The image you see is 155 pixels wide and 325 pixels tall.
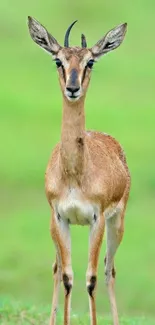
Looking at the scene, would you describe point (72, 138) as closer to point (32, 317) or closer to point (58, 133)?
point (32, 317)

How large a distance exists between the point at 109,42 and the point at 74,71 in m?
0.76

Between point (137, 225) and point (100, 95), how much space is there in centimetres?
816

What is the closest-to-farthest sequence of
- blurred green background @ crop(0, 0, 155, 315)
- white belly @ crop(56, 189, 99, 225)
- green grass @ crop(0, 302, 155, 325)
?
white belly @ crop(56, 189, 99, 225) → green grass @ crop(0, 302, 155, 325) → blurred green background @ crop(0, 0, 155, 315)

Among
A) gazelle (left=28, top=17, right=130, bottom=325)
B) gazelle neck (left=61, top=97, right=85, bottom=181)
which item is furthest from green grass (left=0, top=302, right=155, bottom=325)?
gazelle neck (left=61, top=97, right=85, bottom=181)

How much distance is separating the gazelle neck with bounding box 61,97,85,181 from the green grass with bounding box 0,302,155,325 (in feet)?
4.81

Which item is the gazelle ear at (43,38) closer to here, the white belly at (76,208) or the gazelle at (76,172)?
the gazelle at (76,172)

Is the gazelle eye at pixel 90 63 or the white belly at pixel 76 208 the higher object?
the gazelle eye at pixel 90 63

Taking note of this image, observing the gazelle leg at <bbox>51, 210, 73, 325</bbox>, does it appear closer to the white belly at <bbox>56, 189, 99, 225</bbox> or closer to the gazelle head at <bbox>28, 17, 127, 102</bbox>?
the white belly at <bbox>56, 189, 99, 225</bbox>

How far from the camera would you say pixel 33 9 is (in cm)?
3225

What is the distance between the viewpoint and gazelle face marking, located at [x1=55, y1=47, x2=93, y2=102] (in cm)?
1027

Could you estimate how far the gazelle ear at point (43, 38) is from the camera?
10.8m

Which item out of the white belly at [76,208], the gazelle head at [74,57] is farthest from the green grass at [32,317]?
the gazelle head at [74,57]

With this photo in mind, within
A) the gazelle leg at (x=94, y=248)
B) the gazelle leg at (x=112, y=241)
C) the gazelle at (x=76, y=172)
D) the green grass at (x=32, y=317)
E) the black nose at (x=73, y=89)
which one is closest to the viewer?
the black nose at (x=73, y=89)

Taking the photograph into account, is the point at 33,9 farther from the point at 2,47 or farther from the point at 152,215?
the point at 152,215
